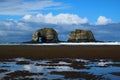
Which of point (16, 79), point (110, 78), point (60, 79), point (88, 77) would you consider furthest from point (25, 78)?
point (110, 78)

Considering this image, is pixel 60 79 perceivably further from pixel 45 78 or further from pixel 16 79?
pixel 16 79

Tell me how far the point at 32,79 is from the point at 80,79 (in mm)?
3697

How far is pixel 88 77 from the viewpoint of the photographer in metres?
26.3

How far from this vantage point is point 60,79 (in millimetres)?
25359

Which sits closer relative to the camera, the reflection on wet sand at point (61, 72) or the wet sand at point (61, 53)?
the reflection on wet sand at point (61, 72)

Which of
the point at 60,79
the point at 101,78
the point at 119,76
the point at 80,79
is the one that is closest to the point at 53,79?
the point at 60,79

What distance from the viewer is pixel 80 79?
25.4 m

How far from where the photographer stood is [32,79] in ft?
83.4

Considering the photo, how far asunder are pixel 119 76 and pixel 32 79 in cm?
707

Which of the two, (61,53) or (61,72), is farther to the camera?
(61,53)

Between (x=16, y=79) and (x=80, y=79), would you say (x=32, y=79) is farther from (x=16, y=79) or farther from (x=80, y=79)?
(x=80, y=79)

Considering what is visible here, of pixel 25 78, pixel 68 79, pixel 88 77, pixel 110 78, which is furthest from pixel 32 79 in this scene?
pixel 110 78

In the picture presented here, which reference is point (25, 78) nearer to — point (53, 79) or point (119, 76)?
point (53, 79)

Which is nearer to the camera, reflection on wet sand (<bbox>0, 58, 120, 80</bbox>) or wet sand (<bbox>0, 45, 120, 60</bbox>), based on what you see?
reflection on wet sand (<bbox>0, 58, 120, 80</bbox>)
